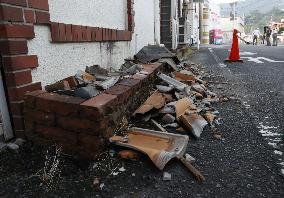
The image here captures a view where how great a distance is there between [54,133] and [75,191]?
21.5 inches

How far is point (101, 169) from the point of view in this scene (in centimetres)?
198

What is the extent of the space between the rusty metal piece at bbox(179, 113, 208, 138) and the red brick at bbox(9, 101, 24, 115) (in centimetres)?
140

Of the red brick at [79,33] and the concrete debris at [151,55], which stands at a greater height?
the red brick at [79,33]

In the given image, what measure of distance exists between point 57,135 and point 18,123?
388mm

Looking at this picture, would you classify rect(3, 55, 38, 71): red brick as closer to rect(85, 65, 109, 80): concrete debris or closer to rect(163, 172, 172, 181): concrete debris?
rect(85, 65, 109, 80): concrete debris

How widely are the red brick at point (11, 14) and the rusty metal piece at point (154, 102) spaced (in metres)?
1.32

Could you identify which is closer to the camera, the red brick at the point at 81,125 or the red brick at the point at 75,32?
the red brick at the point at 81,125

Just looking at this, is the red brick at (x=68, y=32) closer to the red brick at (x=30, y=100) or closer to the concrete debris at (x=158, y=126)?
the red brick at (x=30, y=100)

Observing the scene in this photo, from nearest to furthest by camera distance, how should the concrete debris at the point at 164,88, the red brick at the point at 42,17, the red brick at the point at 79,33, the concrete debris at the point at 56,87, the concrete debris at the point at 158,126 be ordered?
the red brick at the point at 42,17, the concrete debris at the point at 56,87, the concrete debris at the point at 158,126, the red brick at the point at 79,33, the concrete debris at the point at 164,88

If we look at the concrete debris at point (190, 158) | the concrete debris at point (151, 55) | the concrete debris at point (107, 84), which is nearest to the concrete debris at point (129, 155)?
the concrete debris at point (190, 158)

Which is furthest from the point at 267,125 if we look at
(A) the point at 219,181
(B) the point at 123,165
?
(B) the point at 123,165

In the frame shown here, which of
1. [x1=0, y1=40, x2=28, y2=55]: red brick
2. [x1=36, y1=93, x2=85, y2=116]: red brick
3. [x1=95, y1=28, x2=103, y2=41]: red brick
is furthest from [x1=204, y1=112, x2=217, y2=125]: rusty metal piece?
[x1=0, y1=40, x2=28, y2=55]: red brick

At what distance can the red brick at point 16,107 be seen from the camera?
87.4 inches

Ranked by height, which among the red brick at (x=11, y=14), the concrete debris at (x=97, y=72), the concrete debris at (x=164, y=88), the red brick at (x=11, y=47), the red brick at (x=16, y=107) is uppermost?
the red brick at (x=11, y=14)
